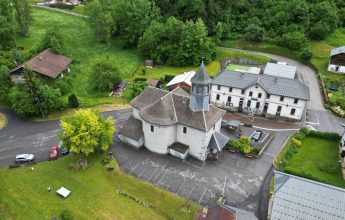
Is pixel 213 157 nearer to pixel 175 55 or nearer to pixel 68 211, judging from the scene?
pixel 68 211

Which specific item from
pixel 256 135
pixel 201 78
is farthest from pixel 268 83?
pixel 201 78

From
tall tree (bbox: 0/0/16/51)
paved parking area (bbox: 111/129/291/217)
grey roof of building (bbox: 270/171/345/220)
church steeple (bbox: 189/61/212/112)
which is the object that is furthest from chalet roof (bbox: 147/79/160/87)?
grey roof of building (bbox: 270/171/345/220)

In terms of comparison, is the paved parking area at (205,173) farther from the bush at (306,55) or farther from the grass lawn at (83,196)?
the bush at (306,55)

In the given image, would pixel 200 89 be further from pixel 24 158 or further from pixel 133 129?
pixel 24 158

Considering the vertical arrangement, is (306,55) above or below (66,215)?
above

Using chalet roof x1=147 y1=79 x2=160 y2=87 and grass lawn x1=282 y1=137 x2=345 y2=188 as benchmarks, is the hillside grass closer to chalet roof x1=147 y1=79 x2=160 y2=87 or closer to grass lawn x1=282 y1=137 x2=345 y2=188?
grass lawn x1=282 y1=137 x2=345 y2=188

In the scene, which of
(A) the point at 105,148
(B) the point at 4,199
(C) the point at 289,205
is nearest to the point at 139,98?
(A) the point at 105,148
